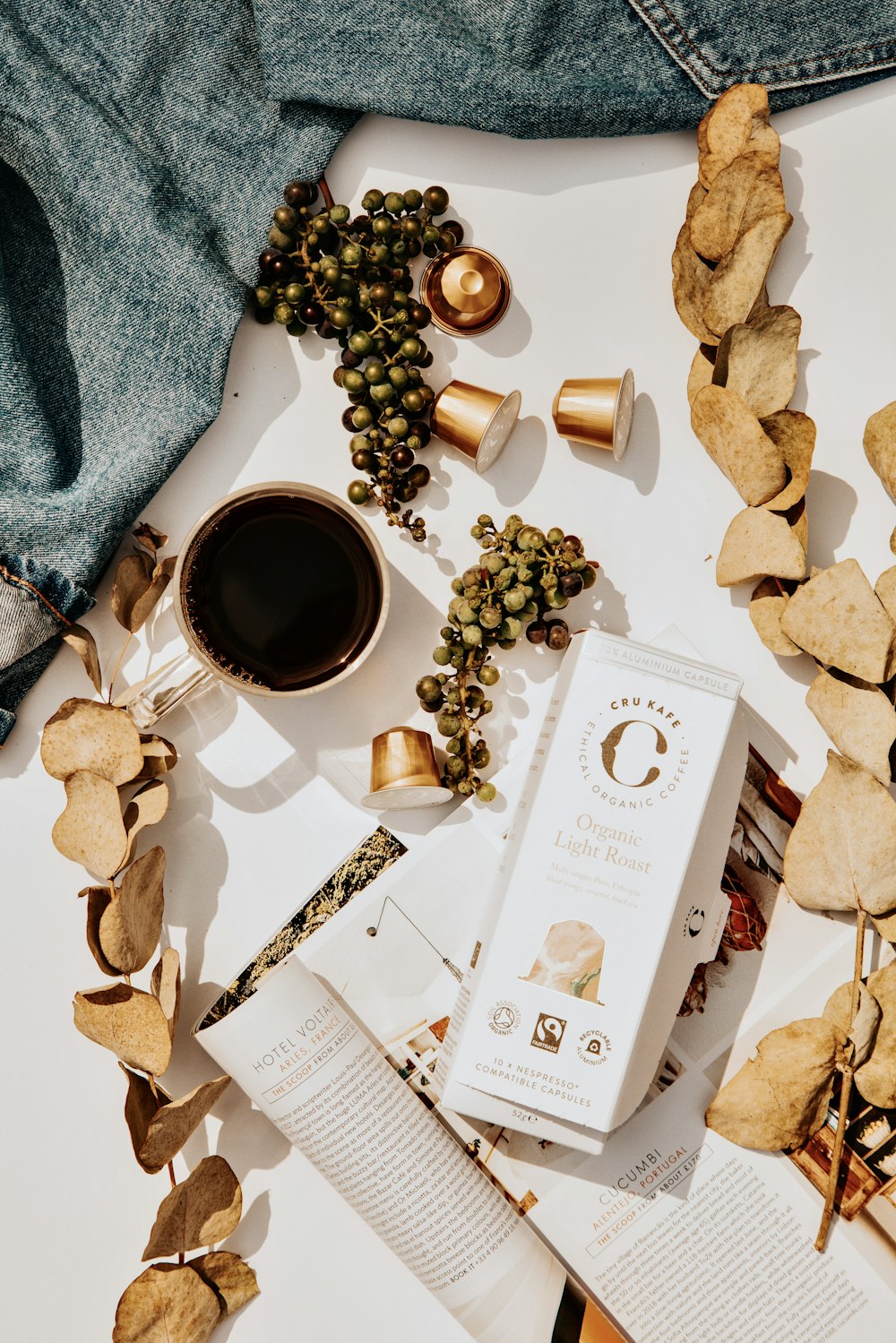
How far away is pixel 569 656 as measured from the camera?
2.28 ft

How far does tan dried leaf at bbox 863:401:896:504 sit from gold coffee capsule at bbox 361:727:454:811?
1.50ft

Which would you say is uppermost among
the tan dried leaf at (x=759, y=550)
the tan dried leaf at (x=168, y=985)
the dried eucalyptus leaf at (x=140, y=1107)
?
the tan dried leaf at (x=759, y=550)

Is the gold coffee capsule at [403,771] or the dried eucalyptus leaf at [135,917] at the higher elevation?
the gold coffee capsule at [403,771]

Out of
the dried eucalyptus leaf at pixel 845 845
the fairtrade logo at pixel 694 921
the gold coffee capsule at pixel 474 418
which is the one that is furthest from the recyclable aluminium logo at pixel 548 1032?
the gold coffee capsule at pixel 474 418

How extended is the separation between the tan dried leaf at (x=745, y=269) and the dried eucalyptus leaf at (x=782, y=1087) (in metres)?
0.60

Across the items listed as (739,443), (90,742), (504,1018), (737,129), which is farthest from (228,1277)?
(737,129)

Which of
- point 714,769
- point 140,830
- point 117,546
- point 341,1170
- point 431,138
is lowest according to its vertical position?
point 341,1170

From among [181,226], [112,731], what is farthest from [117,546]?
[181,226]

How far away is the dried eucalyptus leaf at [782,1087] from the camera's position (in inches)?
29.0

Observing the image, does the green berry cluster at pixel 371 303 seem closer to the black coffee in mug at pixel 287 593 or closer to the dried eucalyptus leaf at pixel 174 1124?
the black coffee in mug at pixel 287 593

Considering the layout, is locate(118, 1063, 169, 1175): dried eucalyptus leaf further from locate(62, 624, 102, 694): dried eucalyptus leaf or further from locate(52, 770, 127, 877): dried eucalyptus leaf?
locate(62, 624, 102, 694): dried eucalyptus leaf

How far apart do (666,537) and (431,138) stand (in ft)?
1.35

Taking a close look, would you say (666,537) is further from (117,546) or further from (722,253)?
(117,546)

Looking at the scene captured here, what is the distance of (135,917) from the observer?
0.76m
